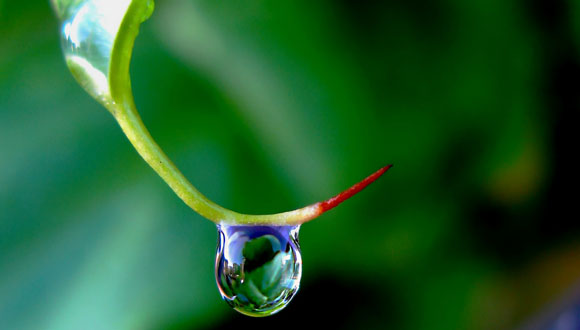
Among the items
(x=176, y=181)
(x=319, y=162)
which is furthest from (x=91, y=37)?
(x=319, y=162)

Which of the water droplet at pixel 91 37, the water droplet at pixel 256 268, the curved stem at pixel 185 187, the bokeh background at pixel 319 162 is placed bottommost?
the bokeh background at pixel 319 162

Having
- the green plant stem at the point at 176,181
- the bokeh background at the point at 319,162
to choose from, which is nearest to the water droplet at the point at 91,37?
the green plant stem at the point at 176,181

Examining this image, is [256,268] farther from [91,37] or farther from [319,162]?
[319,162]

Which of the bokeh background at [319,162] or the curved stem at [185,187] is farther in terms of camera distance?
the bokeh background at [319,162]

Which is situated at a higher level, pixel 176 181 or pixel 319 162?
pixel 176 181

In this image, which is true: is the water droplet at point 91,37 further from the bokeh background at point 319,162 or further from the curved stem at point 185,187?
the bokeh background at point 319,162
